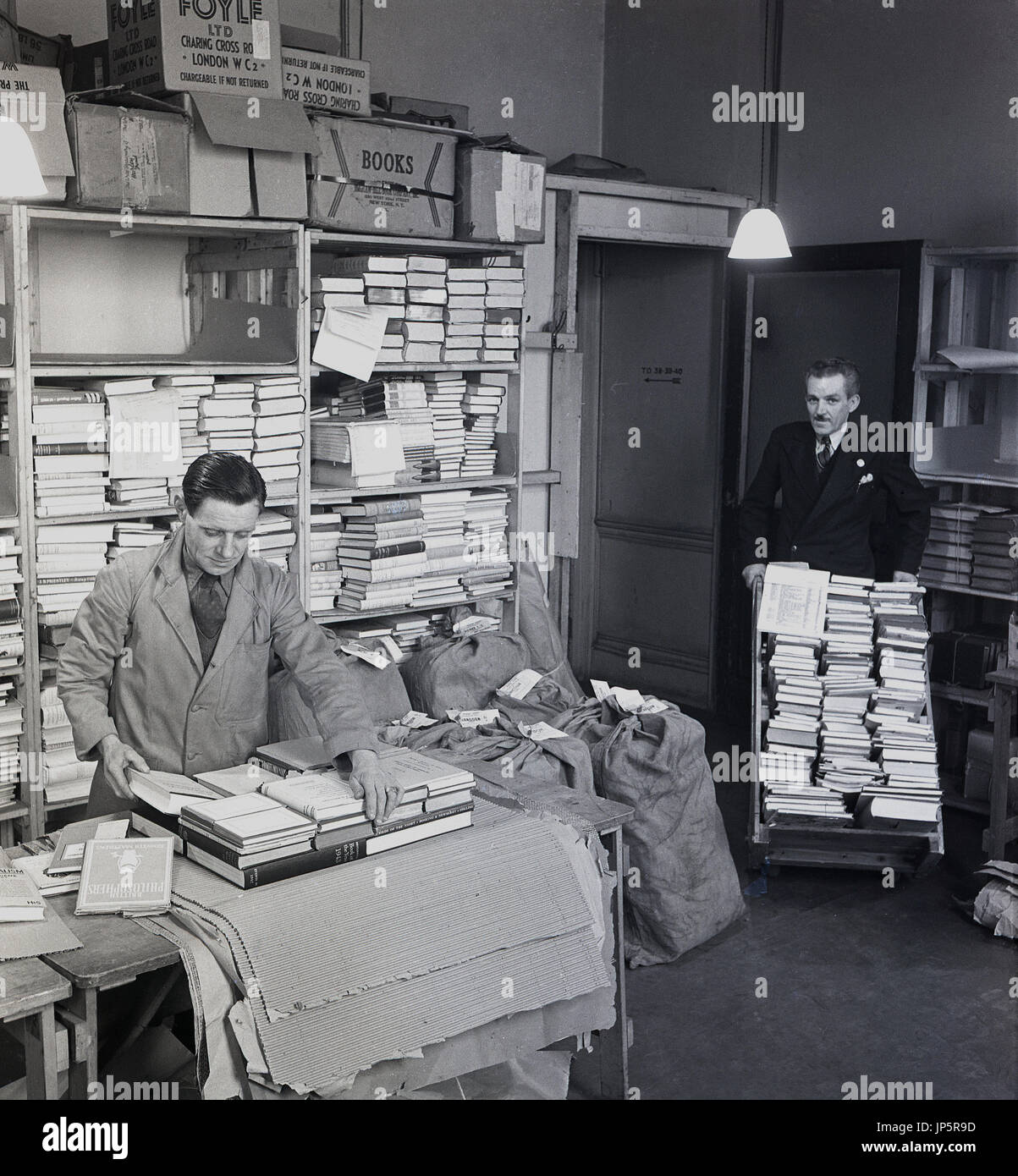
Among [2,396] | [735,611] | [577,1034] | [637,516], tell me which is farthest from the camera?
[637,516]

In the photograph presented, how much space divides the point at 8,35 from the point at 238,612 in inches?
84.6

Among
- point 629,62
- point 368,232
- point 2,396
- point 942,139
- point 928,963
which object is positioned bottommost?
point 928,963

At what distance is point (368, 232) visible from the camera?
16.4 ft

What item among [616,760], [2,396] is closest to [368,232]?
[2,396]

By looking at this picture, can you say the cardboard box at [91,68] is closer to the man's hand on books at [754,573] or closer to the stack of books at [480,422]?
the stack of books at [480,422]

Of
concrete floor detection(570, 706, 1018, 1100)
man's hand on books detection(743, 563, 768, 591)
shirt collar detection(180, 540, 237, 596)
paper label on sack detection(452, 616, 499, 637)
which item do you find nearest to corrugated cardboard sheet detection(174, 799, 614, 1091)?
shirt collar detection(180, 540, 237, 596)

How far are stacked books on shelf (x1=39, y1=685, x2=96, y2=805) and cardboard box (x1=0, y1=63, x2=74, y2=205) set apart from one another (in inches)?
65.2

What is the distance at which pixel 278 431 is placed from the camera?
488cm

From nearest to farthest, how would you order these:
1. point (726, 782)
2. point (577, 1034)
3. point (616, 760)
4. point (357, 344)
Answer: point (577, 1034), point (616, 760), point (357, 344), point (726, 782)

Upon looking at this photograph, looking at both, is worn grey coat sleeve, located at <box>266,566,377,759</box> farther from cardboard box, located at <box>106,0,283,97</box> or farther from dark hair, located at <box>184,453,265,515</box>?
cardboard box, located at <box>106,0,283,97</box>

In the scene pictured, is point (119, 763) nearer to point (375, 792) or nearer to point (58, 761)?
point (375, 792)

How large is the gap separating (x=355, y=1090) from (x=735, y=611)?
4.71 metres

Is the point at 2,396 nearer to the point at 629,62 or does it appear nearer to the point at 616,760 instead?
the point at 616,760

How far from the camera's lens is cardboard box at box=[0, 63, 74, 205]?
408 cm
